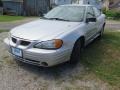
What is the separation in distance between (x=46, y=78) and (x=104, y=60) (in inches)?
74.7

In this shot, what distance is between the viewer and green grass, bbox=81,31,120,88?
4.59 metres

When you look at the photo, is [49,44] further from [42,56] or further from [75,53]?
[75,53]

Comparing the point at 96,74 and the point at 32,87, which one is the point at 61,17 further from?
the point at 32,87

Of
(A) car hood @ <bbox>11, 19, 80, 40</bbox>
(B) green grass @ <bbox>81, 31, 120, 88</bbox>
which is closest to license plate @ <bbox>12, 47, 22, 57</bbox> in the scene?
(A) car hood @ <bbox>11, 19, 80, 40</bbox>

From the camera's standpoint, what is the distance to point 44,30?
4.73 m

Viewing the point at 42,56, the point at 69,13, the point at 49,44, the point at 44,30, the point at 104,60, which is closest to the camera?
the point at 42,56

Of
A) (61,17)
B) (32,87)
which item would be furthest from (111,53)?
(32,87)

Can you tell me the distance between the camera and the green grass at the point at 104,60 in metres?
4.59

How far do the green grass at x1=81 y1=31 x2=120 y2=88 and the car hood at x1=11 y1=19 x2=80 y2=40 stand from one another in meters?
1.07

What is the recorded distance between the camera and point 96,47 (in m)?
6.68

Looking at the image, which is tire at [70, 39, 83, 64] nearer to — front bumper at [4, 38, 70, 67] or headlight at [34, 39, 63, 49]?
front bumper at [4, 38, 70, 67]

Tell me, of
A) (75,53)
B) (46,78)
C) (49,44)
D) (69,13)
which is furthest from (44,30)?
(69,13)

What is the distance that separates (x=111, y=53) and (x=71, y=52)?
1855mm

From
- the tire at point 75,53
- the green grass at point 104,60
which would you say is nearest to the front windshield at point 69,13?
the tire at point 75,53
